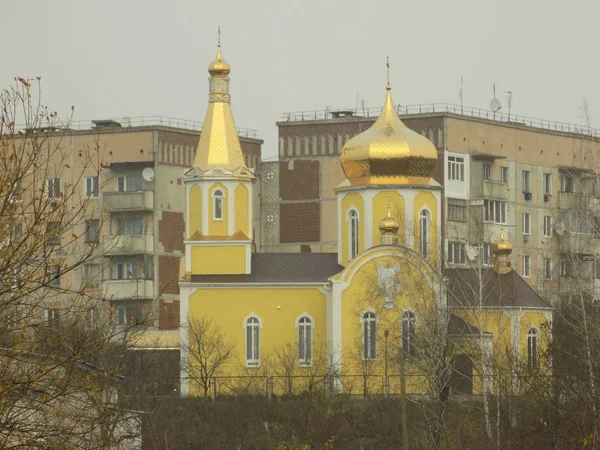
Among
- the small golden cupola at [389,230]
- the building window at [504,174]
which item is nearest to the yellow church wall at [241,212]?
the small golden cupola at [389,230]

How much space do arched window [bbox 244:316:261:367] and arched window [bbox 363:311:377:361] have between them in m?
2.56

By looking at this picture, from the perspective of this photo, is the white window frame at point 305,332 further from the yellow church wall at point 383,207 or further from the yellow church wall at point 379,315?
the yellow church wall at point 383,207

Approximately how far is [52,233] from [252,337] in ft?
89.1

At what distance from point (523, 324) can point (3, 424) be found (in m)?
28.3

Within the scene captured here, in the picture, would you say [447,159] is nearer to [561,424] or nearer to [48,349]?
[561,424]

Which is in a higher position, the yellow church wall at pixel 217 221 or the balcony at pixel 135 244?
the yellow church wall at pixel 217 221

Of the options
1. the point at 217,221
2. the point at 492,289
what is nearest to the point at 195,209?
the point at 217,221

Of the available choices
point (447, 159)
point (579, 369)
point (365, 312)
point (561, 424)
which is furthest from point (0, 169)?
point (447, 159)

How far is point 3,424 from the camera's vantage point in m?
17.9

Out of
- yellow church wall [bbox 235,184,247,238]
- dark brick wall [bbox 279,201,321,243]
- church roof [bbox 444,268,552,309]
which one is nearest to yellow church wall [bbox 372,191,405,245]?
church roof [bbox 444,268,552,309]

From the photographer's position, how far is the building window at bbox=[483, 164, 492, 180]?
61750 mm

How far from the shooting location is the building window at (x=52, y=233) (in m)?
17.9

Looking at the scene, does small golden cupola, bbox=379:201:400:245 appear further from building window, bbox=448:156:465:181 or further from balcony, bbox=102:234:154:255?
balcony, bbox=102:234:154:255

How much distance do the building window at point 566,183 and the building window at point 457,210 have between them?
18.1 ft
